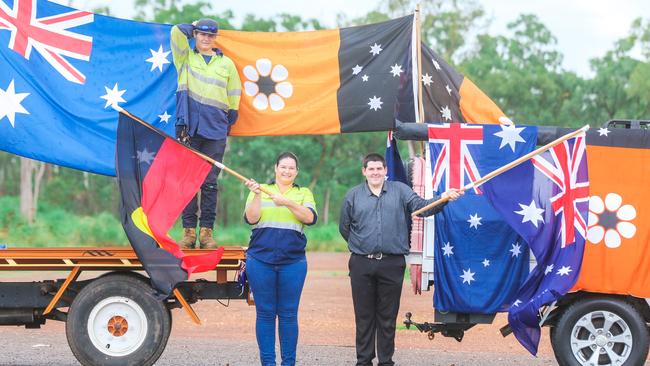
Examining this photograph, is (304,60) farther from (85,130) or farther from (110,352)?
(110,352)

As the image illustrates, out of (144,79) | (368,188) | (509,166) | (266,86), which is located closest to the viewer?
(509,166)

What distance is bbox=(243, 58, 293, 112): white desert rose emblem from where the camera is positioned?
33.4 ft

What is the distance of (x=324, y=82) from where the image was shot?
33.6ft

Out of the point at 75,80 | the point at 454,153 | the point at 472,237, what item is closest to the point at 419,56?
the point at 454,153

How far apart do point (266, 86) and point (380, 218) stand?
2.27m

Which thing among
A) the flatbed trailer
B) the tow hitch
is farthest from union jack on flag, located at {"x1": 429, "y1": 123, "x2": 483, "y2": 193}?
the flatbed trailer

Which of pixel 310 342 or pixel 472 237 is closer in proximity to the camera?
pixel 472 237

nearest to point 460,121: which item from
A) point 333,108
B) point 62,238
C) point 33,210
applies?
point 333,108

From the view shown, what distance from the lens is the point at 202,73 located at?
31.4 feet

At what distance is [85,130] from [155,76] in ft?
2.81

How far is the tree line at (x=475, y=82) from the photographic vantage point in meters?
46.5

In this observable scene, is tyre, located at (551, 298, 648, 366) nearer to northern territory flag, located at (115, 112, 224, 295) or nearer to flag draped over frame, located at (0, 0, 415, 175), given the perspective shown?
flag draped over frame, located at (0, 0, 415, 175)

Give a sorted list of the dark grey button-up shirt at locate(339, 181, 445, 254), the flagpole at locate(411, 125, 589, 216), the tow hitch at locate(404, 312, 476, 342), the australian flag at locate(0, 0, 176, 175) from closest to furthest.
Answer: the flagpole at locate(411, 125, 589, 216) → the dark grey button-up shirt at locate(339, 181, 445, 254) → the tow hitch at locate(404, 312, 476, 342) → the australian flag at locate(0, 0, 176, 175)

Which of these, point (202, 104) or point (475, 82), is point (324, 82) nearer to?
point (202, 104)
